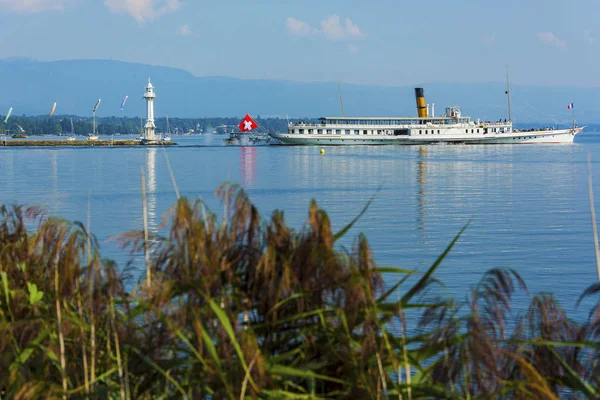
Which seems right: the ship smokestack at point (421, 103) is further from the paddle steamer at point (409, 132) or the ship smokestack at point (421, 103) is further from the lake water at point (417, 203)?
the lake water at point (417, 203)

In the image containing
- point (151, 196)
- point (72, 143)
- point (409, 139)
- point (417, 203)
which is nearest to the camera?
point (417, 203)

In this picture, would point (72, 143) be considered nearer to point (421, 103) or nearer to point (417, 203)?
point (421, 103)

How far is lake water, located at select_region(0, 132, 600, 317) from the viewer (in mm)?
14086

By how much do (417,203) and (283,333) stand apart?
73.4 feet

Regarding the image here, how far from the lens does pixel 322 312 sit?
316cm

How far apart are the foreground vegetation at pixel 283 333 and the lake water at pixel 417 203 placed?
0.42 metres

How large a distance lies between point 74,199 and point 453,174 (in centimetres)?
1864

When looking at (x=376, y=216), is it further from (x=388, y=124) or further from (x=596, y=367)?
(x=388, y=124)

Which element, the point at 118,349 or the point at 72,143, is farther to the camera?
the point at 72,143

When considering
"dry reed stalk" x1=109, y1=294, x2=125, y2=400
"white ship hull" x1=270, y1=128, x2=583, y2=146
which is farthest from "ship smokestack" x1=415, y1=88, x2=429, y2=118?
"dry reed stalk" x1=109, y1=294, x2=125, y2=400

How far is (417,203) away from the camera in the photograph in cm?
2538

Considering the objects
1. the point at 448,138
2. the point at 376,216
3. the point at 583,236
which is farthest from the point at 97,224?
the point at 448,138

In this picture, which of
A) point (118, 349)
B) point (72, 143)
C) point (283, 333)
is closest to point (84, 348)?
point (118, 349)

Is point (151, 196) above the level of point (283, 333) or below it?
above
